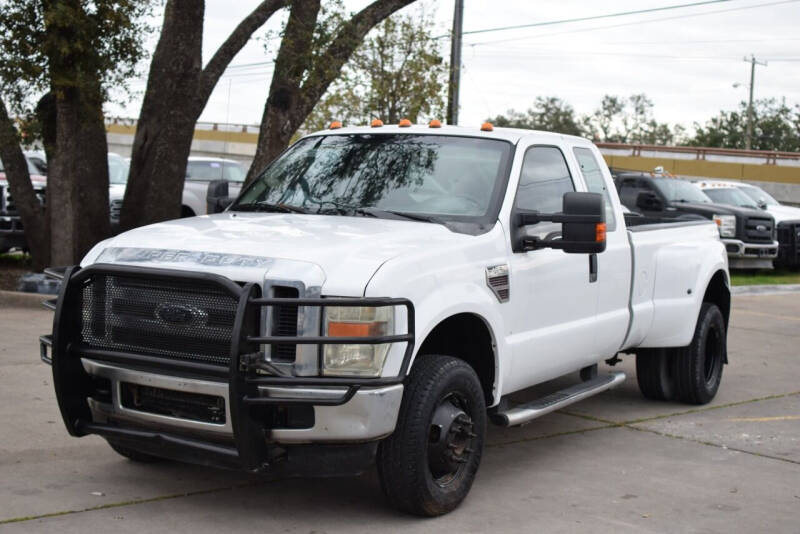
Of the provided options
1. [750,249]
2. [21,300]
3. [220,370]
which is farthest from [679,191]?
[220,370]

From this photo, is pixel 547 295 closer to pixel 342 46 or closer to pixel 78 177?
pixel 342 46

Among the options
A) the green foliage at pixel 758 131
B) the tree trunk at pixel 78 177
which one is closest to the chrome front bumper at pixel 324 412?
the tree trunk at pixel 78 177

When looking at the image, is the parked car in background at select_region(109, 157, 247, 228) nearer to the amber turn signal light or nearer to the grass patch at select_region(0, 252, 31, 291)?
the grass patch at select_region(0, 252, 31, 291)

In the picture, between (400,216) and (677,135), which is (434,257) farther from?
(677,135)

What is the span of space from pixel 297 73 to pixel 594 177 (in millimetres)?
7527

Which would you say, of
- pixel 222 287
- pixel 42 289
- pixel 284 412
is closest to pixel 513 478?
pixel 284 412

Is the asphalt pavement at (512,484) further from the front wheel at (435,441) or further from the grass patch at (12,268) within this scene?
the grass patch at (12,268)

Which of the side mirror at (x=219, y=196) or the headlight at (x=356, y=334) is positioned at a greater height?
the side mirror at (x=219, y=196)

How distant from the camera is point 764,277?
2069 centimetres

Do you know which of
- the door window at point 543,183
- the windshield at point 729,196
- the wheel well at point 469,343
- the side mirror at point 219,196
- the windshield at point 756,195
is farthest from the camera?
the windshield at point 756,195

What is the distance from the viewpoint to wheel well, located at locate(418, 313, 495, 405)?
563cm

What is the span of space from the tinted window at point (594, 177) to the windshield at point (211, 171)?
1365cm

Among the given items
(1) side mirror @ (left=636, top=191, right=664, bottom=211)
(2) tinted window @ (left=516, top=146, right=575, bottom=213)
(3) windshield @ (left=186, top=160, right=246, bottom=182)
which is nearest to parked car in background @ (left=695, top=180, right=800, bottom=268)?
(1) side mirror @ (left=636, top=191, right=664, bottom=211)

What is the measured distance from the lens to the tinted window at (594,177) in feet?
23.3
